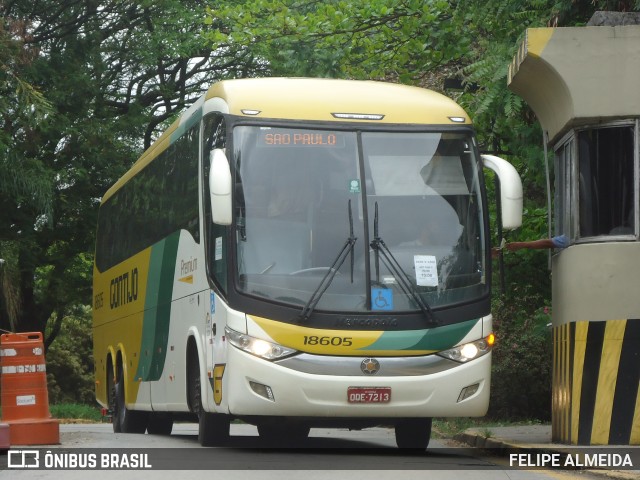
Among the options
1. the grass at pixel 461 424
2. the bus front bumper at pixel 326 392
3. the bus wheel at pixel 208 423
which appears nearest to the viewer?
the bus front bumper at pixel 326 392

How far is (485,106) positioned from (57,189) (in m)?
16.6

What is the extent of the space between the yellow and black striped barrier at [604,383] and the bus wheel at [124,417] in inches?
332

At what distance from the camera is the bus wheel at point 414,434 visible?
14624 millimetres

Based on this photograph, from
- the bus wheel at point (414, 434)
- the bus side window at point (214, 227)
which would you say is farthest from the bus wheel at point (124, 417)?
the bus side window at point (214, 227)

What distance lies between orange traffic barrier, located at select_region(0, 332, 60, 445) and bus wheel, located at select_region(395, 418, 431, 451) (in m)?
3.68

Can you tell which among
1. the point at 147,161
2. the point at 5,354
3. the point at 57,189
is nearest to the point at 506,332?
the point at 147,161

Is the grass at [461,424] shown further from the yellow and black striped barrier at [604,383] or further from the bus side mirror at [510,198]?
the bus side mirror at [510,198]

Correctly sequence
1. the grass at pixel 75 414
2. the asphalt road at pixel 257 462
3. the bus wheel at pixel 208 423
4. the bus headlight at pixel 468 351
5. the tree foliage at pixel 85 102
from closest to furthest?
1. the asphalt road at pixel 257 462
2. the bus headlight at pixel 468 351
3. the bus wheel at pixel 208 423
4. the tree foliage at pixel 85 102
5. the grass at pixel 75 414

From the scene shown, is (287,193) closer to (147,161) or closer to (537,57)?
(537,57)

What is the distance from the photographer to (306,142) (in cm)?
1363

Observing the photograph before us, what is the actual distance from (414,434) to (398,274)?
2399 mm

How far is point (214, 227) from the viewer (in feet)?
45.4

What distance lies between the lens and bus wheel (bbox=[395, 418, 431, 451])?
14.6 metres

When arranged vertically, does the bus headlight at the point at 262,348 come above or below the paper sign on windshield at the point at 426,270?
below
